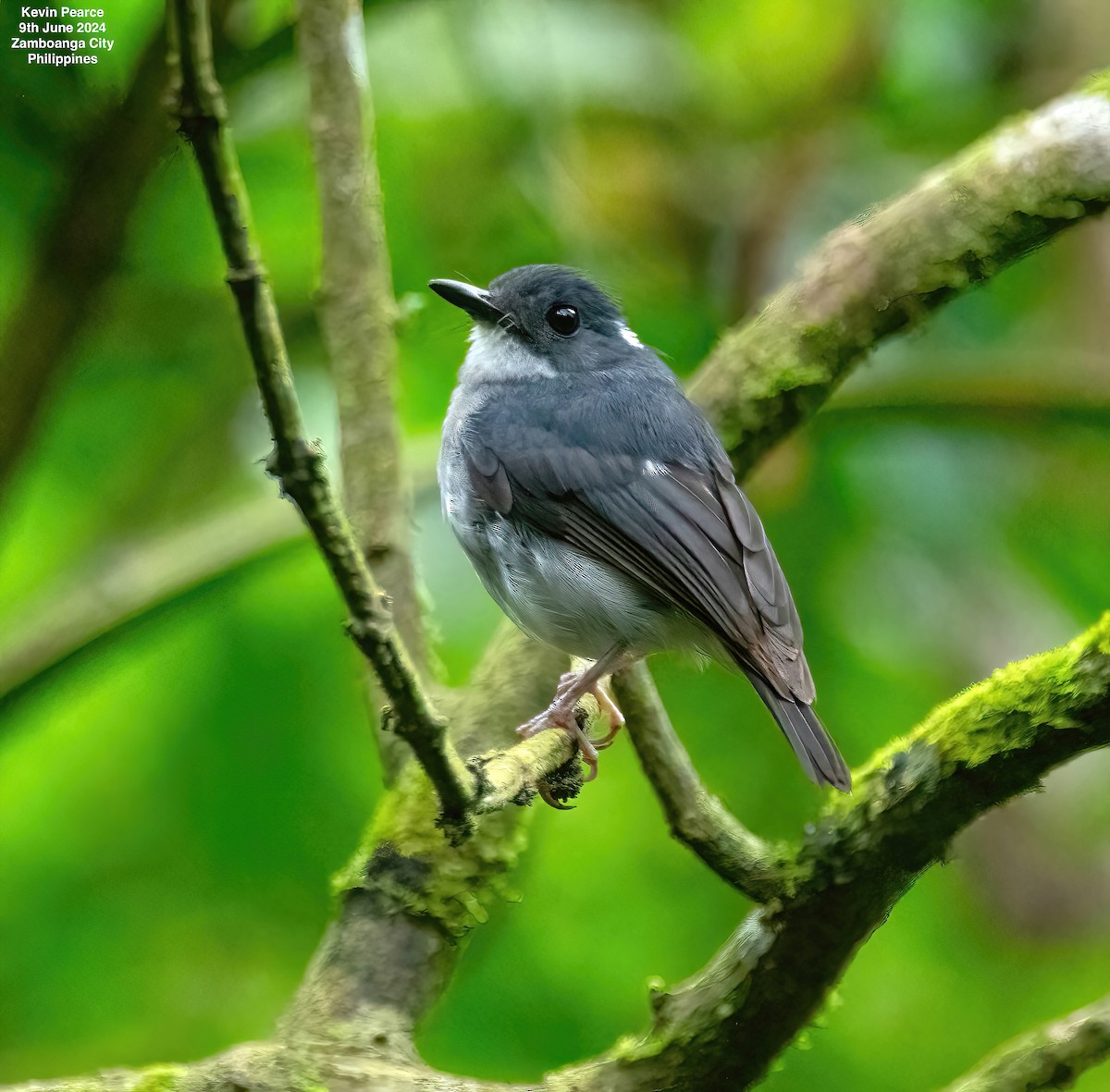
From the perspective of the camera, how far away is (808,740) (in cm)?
289

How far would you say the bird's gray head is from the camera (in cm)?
426

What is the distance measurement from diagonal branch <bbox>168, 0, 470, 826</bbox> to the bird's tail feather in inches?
31.4

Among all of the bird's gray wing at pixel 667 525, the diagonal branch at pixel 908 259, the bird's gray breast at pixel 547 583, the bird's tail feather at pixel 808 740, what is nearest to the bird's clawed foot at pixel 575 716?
the bird's gray breast at pixel 547 583

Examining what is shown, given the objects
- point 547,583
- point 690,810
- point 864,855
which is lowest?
point 864,855

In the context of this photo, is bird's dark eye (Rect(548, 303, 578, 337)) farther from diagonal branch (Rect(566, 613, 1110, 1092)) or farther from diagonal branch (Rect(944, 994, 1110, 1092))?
diagonal branch (Rect(944, 994, 1110, 1092))

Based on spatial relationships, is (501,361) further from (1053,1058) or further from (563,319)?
(1053,1058)

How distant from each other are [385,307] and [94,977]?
7.47 ft

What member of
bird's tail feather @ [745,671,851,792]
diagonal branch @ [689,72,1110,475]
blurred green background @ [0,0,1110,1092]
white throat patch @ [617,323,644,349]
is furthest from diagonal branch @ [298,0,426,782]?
bird's tail feather @ [745,671,851,792]

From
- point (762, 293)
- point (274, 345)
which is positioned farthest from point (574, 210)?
point (274, 345)

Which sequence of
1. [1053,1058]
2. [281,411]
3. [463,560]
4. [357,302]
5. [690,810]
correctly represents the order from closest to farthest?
Answer: [281,411]
[1053,1058]
[690,810]
[357,302]
[463,560]

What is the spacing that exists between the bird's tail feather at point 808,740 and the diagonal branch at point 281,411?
31.4 inches

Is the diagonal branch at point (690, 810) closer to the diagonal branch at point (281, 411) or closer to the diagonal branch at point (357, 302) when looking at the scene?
the diagonal branch at point (281, 411)

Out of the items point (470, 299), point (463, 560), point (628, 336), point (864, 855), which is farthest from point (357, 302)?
point (864, 855)

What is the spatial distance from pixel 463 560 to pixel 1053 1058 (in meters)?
2.83
